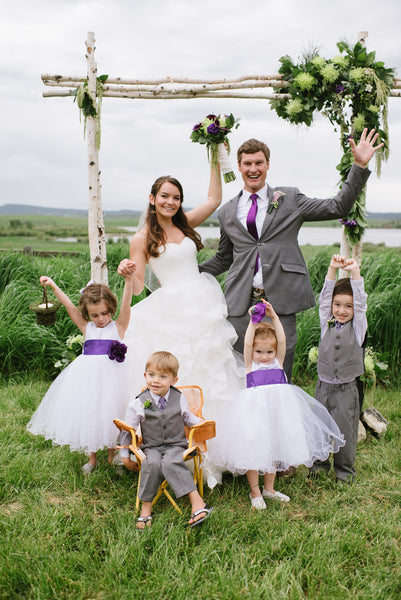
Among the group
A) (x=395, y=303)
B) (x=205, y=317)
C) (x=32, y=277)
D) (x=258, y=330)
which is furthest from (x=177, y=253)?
(x=32, y=277)

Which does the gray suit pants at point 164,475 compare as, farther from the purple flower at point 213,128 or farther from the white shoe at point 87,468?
the purple flower at point 213,128

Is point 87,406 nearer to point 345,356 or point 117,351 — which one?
point 117,351

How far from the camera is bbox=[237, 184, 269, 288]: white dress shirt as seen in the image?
13.7ft

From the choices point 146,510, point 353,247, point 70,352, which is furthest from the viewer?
point 70,352

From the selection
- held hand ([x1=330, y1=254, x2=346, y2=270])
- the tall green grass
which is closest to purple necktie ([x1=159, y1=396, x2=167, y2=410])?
held hand ([x1=330, y1=254, x2=346, y2=270])

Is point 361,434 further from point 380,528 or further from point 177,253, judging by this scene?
point 177,253

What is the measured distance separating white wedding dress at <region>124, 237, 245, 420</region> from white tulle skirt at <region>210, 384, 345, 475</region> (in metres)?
0.32

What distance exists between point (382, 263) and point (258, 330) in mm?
4755

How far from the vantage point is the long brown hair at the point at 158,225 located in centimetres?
433

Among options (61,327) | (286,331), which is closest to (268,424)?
(286,331)

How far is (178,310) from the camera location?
4172 millimetres

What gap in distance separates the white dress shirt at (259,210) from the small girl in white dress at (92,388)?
1.05 metres

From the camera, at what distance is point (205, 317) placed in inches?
163

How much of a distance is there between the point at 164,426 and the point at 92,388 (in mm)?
716
